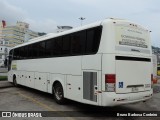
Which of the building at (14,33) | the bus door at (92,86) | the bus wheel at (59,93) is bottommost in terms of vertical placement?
the bus wheel at (59,93)

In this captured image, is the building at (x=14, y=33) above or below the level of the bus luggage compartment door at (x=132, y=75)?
above

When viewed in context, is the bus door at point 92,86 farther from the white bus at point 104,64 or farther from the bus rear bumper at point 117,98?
the bus rear bumper at point 117,98

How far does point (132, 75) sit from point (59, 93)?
385 cm

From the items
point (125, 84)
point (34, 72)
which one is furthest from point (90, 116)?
point (34, 72)

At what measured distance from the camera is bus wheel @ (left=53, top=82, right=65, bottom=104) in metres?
10.6

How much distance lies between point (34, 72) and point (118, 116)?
6.96 metres

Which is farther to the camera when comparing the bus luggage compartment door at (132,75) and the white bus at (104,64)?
the bus luggage compartment door at (132,75)

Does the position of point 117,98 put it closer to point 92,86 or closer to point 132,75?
point 92,86

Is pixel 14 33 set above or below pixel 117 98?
above

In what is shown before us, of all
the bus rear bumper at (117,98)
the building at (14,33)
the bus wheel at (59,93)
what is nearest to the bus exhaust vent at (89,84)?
the bus rear bumper at (117,98)

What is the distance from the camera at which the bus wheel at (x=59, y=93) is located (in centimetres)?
1064

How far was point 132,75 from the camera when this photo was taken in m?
8.41

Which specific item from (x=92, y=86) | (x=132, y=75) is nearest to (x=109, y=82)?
(x=92, y=86)

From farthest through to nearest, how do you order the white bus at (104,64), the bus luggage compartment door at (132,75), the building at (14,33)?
the building at (14,33), the bus luggage compartment door at (132,75), the white bus at (104,64)
